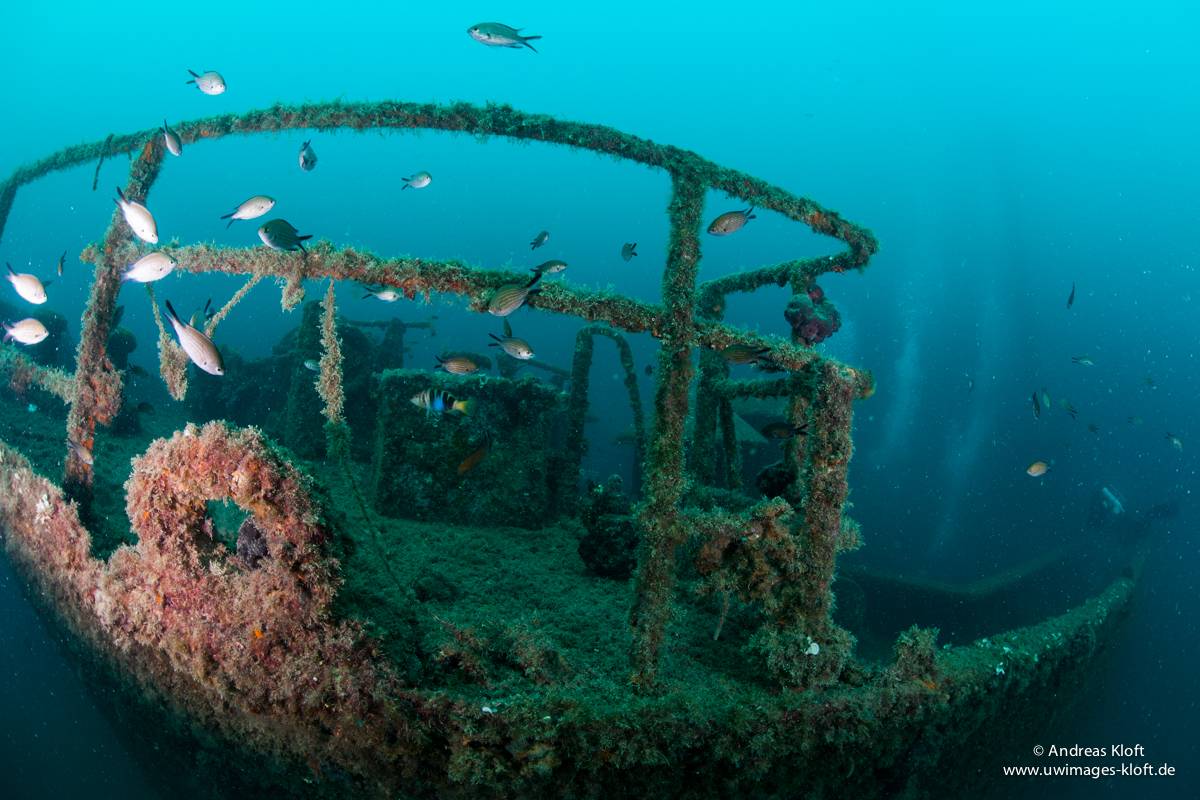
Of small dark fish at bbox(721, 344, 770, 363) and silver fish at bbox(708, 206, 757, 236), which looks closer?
small dark fish at bbox(721, 344, 770, 363)

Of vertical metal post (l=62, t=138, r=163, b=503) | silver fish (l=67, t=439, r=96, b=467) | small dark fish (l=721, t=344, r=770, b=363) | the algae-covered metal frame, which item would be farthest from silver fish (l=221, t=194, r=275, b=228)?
small dark fish (l=721, t=344, r=770, b=363)

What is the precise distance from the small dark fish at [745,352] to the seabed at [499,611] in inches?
2.4

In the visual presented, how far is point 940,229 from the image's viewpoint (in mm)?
95125

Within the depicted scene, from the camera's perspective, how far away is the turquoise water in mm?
24203

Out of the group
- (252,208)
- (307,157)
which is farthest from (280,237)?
(307,157)

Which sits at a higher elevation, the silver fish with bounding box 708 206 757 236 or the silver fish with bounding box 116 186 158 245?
the silver fish with bounding box 708 206 757 236

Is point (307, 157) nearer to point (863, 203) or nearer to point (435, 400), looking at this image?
point (435, 400)

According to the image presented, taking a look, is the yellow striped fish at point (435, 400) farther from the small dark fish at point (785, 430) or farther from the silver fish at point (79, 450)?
the small dark fish at point (785, 430)

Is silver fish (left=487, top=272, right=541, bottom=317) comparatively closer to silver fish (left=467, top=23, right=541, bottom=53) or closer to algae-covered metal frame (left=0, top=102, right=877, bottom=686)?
algae-covered metal frame (left=0, top=102, right=877, bottom=686)

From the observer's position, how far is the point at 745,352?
3.91 meters

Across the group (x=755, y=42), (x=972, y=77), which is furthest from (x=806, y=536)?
(x=755, y=42)

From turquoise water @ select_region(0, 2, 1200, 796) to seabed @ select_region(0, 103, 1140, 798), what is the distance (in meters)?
4.39

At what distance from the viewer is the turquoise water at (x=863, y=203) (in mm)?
24203

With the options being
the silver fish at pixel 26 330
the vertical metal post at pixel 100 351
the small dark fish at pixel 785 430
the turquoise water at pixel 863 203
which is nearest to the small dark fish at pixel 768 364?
the small dark fish at pixel 785 430
